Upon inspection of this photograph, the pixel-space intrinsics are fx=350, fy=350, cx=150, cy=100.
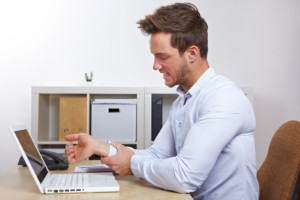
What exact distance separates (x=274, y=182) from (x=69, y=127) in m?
1.91

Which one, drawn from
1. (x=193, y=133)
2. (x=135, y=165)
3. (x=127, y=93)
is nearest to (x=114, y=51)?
(x=127, y=93)

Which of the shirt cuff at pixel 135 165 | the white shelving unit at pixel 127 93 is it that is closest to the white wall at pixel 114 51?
the white shelving unit at pixel 127 93

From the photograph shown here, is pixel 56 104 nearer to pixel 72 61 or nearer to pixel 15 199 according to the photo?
pixel 72 61

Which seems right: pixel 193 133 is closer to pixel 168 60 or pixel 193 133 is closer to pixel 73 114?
pixel 168 60

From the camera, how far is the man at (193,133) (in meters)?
1.19

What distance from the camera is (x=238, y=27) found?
3.31 meters

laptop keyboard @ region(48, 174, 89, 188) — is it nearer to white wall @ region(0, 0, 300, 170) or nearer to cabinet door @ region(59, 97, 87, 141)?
cabinet door @ region(59, 97, 87, 141)

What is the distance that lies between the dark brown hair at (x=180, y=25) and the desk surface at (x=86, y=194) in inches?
23.5

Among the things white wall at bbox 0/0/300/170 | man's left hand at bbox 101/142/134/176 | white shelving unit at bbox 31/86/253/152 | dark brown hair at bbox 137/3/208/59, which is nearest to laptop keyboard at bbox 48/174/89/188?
man's left hand at bbox 101/142/134/176

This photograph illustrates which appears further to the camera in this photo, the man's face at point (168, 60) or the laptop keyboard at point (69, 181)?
the man's face at point (168, 60)

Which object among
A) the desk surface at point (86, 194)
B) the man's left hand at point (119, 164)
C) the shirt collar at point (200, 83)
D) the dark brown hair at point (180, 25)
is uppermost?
the dark brown hair at point (180, 25)

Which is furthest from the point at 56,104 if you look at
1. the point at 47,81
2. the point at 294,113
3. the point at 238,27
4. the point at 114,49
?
the point at 294,113

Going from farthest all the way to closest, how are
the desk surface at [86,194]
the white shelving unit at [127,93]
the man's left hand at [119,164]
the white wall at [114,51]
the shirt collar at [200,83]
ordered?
the white wall at [114,51], the white shelving unit at [127,93], the shirt collar at [200,83], the man's left hand at [119,164], the desk surface at [86,194]

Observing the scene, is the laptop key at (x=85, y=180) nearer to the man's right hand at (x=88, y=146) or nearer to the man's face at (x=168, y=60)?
the man's right hand at (x=88, y=146)
